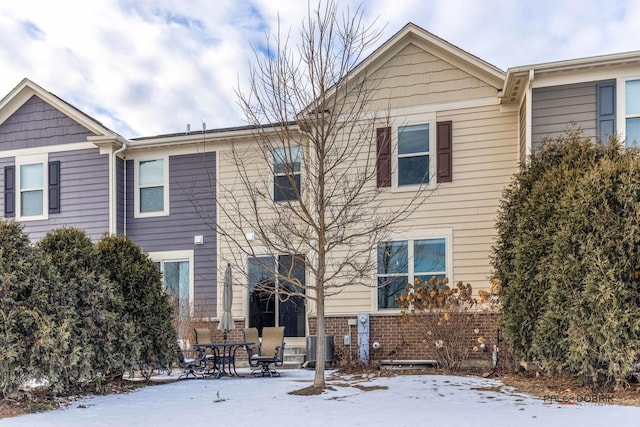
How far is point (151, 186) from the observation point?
1284 cm

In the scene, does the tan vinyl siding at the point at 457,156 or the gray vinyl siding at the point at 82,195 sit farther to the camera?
the gray vinyl siding at the point at 82,195

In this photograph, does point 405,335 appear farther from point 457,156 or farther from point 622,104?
point 622,104

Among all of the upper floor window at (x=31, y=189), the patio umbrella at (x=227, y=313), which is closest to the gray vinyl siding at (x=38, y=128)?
the upper floor window at (x=31, y=189)

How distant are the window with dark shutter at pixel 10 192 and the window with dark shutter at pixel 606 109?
13.4 m

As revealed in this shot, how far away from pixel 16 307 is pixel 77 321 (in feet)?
2.91

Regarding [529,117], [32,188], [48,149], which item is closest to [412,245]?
[529,117]

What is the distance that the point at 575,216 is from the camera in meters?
6.38

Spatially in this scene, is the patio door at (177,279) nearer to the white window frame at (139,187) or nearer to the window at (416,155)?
the white window frame at (139,187)

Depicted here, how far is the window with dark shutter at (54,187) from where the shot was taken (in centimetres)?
1288

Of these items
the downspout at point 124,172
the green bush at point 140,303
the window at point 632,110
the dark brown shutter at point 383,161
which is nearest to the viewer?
the green bush at point 140,303

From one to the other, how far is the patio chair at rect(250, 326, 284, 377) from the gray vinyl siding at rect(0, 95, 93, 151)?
715 centimetres

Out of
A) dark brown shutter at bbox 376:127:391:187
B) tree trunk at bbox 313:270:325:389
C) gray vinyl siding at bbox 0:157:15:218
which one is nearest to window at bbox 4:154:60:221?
gray vinyl siding at bbox 0:157:15:218

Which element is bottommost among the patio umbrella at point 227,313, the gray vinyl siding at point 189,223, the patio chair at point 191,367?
the patio chair at point 191,367

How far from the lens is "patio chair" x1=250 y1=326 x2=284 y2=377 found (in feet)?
30.2
